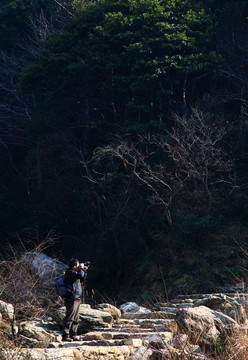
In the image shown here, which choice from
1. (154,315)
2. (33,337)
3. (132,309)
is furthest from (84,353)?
(132,309)

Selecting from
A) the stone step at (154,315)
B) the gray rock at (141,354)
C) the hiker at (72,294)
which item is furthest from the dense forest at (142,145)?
the gray rock at (141,354)

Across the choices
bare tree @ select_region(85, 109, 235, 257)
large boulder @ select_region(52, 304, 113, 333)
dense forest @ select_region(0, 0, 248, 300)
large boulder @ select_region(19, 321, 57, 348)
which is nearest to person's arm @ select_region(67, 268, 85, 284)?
large boulder @ select_region(19, 321, 57, 348)

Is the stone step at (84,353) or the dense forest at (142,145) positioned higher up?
the stone step at (84,353)

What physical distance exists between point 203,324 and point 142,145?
45.7 ft

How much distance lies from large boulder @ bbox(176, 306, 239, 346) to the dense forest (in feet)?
29.5

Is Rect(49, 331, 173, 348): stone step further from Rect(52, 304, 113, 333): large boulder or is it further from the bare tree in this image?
the bare tree

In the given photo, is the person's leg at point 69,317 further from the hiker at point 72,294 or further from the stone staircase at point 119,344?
the stone staircase at point 119,344

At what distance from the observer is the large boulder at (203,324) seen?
8.19 meters

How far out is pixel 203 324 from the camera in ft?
28.0

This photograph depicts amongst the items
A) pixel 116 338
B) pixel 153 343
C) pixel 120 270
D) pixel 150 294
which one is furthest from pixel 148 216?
pixel 153 343

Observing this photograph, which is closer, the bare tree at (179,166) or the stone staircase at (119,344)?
the stone staircase at (119,344)

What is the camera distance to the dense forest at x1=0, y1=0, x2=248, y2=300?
19.6 meters

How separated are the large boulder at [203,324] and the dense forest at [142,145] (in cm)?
900

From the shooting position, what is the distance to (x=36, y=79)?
24328 mm
